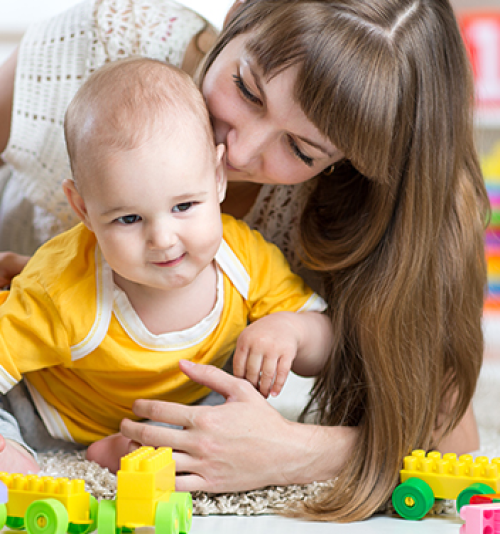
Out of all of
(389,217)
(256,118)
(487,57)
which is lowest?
(389,217)

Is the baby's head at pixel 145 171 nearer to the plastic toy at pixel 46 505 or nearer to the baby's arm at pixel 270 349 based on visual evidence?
the baby's arm at pixel 270 349

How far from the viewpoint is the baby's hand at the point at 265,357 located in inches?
37.8

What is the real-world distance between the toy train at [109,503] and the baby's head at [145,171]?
25cm

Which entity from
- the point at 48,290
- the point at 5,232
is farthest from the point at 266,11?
the point at 5,232

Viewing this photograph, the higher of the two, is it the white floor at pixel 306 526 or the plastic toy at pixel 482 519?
the plastic toy at pixel 482 519

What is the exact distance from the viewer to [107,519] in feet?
2.40

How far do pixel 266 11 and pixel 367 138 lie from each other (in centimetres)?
23

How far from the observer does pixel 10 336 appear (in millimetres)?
960

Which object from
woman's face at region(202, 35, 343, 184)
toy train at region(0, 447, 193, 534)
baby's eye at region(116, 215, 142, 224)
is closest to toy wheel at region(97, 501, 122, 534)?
toy train at region(0, 447, 193, 534)

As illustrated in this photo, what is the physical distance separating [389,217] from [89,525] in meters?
0.63

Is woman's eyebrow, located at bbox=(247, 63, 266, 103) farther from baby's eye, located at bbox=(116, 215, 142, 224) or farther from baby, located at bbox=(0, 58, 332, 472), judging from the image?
baby's eye, located at bbox=(116, 215, 142, 224)

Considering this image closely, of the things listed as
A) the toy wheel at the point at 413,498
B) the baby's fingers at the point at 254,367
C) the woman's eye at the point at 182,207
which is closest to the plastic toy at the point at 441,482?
the toy wheel at the point at 413,498

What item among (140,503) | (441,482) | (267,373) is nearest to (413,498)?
(441,482)

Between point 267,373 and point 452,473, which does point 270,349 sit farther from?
point 452,473
